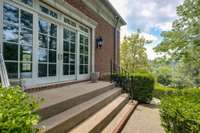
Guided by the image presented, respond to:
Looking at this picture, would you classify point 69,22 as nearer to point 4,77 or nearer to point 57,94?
point 57,94

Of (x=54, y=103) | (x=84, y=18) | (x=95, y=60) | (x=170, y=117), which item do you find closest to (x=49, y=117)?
(x=54, y=103)

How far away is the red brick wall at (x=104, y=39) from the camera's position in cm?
835

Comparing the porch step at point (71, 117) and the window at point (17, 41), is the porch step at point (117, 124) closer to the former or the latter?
the porch step at point (71, 117)

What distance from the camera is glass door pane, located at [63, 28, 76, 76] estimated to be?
6797 millimetres

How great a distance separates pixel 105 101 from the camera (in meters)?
5.86

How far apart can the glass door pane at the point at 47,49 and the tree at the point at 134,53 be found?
1627 centimetres

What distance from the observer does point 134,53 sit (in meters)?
22.1

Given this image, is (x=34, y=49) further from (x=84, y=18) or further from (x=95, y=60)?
(x=95, y=60)

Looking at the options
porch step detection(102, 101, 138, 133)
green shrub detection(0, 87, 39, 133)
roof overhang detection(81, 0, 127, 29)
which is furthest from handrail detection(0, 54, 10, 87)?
roof overhang detection(81, 0, 127, 29)

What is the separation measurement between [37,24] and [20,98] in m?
3.80

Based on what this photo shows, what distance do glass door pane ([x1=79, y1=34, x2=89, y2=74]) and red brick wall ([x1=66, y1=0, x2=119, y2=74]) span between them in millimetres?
914

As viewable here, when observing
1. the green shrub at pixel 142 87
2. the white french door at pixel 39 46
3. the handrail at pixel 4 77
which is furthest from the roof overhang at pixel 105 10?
the handrail at pixel 4 77

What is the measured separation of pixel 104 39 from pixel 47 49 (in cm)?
516

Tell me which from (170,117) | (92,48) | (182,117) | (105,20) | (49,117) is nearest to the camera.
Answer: (182,117)
